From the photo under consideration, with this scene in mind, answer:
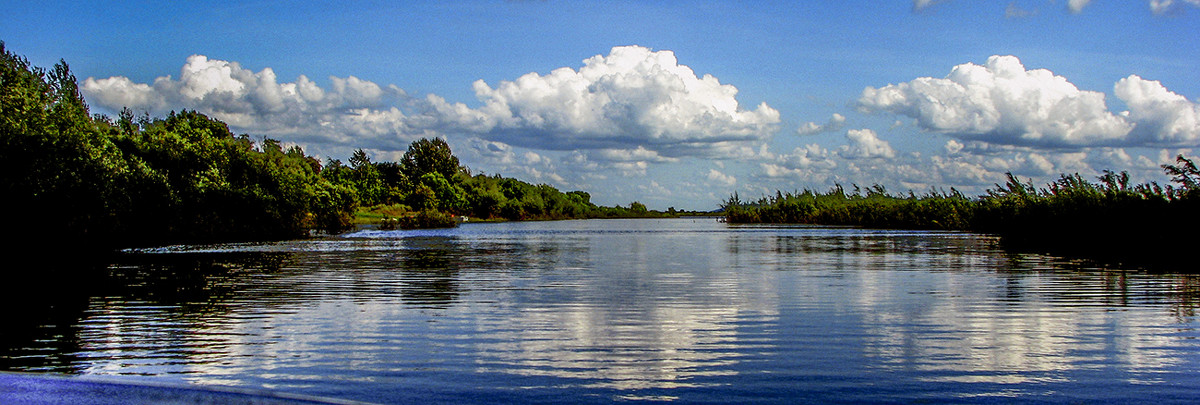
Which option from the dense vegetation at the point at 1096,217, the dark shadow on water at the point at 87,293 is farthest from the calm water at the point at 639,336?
the dense vegetation at the point at 1096,217

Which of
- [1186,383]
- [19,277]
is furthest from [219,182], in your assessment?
[1186,383]

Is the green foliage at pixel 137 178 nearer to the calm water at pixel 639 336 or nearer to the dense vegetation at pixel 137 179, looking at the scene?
the dense vegetation at pixel 137 179

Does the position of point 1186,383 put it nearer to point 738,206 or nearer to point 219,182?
point 219,182

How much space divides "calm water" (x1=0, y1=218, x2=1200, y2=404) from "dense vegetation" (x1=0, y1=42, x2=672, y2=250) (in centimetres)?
1267

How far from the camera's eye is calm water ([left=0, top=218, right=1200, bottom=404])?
7.70m

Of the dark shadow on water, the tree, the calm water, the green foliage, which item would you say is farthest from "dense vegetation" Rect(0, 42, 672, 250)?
the tree

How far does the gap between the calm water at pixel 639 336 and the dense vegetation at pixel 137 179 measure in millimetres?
12671

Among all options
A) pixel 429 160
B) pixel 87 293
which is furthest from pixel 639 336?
pixel 429 160

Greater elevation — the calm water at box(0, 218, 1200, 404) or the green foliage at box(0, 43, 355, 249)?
the green foliage at box(0, 43, 355, 249)

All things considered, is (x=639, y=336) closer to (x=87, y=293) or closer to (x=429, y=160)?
(x=87, y=293)

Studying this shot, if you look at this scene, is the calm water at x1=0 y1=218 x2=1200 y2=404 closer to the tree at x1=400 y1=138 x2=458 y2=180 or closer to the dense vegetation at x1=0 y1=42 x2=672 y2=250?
the dense vegetation at x1=0 y1=42 x2=672 y2=250

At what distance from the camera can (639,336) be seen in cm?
1080

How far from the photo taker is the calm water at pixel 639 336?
7.70 metres

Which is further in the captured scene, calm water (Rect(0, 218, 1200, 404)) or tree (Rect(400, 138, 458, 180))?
tree (Rect(400, 138, 458, 180))
